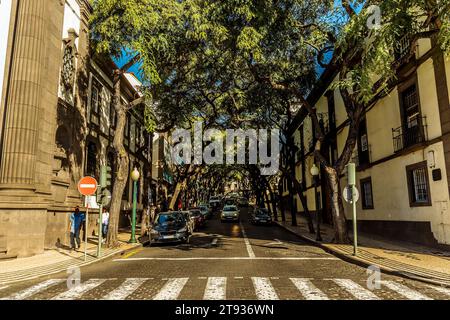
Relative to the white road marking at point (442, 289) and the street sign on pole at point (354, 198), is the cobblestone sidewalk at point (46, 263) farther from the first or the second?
the white road marking at point (442, 289)

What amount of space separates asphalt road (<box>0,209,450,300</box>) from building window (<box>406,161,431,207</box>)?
5882 millimetres

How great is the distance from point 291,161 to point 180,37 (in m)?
13.6

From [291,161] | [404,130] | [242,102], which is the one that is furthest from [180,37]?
[291,161]

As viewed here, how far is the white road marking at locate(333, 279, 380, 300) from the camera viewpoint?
6.36 m

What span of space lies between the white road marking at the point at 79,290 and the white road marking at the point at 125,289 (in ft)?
1.94

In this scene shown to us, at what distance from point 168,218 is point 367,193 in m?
12.2

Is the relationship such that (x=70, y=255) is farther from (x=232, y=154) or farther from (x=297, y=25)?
(x=232, y=154)

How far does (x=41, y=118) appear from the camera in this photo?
544 inches

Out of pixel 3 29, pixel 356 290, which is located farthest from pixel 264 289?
pixel 3 29

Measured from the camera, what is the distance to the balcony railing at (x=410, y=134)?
14.3m

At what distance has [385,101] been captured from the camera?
18125 mm

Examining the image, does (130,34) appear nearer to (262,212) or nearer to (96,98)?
(96,98)

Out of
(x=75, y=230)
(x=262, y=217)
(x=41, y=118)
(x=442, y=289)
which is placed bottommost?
(x=442, y=289)

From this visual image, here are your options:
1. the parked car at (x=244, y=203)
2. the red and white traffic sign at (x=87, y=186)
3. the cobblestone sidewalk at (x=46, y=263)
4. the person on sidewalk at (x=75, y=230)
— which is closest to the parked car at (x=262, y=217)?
the cobblestone sidewalk at (x=46, y=263)
